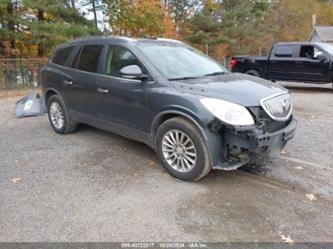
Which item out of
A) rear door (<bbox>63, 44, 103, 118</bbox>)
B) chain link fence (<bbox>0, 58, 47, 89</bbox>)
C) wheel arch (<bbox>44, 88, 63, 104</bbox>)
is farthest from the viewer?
chain link fence (<bbox>0, 58, 47, 89</bbox>)

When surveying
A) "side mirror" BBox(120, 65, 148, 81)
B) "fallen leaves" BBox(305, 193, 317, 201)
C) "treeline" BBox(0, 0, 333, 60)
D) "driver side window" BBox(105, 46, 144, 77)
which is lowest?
"fallen leaves" BBox(305, 193, 317, 201)

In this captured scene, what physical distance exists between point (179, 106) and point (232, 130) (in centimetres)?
70

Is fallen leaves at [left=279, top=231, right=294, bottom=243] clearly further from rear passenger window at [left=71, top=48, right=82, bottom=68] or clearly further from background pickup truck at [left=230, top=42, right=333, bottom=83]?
background pickup truck at [left=230, top=42, right=333, bottom=83]

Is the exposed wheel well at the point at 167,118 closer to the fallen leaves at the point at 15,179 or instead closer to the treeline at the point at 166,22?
the fallen leaves at the point at 15,179

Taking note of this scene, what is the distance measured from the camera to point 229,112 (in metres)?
3.38

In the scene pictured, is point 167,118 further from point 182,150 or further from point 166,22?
point 166,22

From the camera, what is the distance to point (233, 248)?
2.64 meters

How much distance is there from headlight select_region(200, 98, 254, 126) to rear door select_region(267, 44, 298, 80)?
29.4ft

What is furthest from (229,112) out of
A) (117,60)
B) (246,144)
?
(117,60)

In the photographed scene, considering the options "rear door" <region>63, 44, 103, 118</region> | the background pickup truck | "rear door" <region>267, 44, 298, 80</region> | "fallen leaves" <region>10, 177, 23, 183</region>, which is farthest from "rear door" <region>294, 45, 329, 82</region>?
"fallen leaves" <region>10, 177, 23, 183</region>

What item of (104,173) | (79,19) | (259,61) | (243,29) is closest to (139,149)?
(104,173)

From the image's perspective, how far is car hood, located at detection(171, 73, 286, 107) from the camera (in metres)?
3.52

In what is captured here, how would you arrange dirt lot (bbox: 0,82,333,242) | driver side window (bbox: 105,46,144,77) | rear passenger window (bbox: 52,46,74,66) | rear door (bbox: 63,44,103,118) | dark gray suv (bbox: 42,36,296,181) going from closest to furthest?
dirt lot (bbox: 0,82,333,242), dark gray suv (bbox: 42,36,296,181), driver side window (bbox: 105,46,144,77), rear door (bbox: 63,44,103,118), rear passenger window (bbox: 52,46,74,66)

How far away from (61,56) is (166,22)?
17.0 metres
